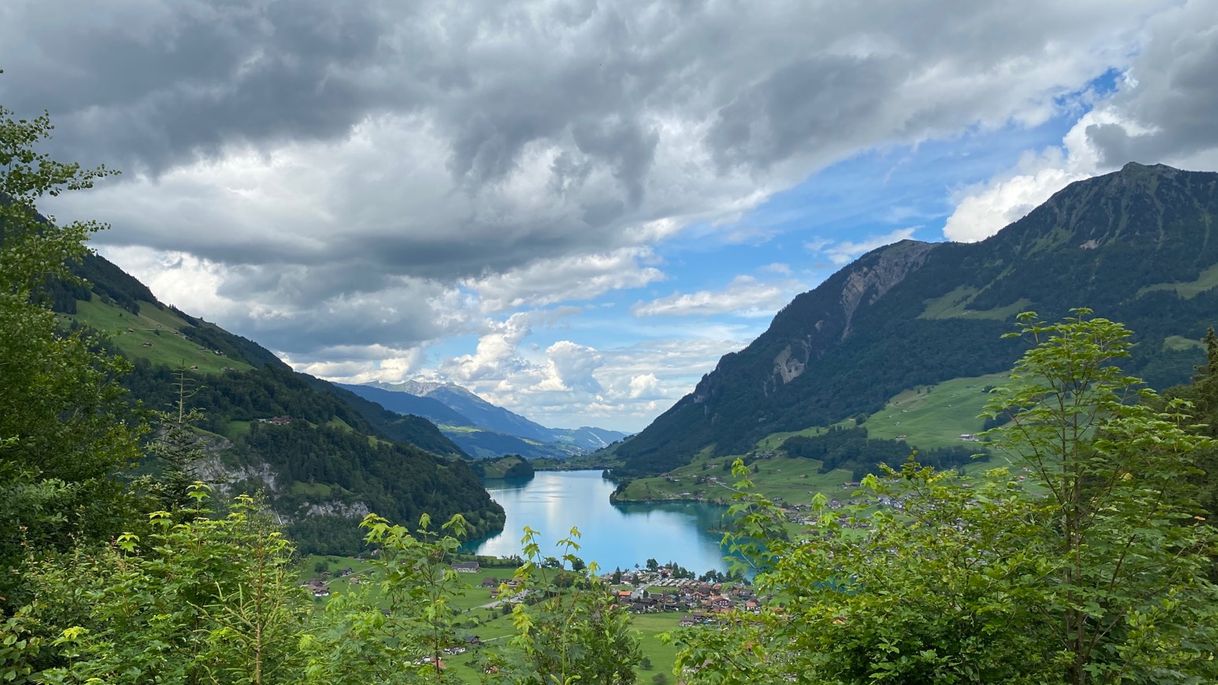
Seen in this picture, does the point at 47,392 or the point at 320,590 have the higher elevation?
the point at 47,392

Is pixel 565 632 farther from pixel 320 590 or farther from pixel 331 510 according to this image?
pixel 331 510

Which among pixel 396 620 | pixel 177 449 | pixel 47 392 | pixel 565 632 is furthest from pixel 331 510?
pixel 565 632

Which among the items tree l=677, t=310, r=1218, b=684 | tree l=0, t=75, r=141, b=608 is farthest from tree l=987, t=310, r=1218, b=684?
tree l=0, t=75, r=141, b=608

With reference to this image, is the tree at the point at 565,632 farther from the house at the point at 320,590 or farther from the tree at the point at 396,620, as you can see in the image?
the house at the point at 320,590

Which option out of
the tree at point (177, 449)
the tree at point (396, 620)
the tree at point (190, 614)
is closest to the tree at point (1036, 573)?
the tree at point (396, 620)

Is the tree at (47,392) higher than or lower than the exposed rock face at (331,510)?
higher
